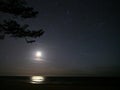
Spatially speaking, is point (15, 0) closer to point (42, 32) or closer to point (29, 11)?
point (29, 11)

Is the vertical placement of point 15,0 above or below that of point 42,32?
above

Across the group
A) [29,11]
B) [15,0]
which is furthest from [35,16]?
[15,0]

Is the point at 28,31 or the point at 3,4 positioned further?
the point at 28,31

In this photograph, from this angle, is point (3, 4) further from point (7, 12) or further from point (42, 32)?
point (42, 32)

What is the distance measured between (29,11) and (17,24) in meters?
0.73

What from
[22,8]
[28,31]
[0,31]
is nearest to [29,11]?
[22,8]

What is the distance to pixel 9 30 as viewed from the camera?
8.58 metres

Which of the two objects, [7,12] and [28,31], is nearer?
[7,12]

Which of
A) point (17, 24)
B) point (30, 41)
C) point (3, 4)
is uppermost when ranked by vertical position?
point (3, 4)

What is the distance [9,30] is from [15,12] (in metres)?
0.78

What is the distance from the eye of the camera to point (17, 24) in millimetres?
8664

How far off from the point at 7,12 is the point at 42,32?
164 cm

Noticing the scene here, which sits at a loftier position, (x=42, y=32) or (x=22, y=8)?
(x=22, y=8)

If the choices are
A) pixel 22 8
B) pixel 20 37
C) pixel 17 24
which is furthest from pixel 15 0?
pixel 20 37
